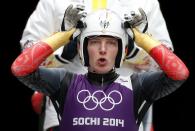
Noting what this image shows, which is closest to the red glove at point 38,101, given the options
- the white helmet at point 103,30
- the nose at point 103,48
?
the white helmet at point 103,30

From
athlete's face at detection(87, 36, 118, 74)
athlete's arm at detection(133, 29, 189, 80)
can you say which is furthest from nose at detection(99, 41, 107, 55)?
athlete's arm at detection(133, 29, 189, 80)

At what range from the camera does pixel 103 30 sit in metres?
6.15

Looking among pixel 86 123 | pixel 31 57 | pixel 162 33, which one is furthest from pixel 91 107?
pixel 162 33

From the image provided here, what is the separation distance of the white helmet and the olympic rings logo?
20 cm

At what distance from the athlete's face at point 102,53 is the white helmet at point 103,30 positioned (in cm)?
3

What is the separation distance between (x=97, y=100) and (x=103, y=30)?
1.46 ft

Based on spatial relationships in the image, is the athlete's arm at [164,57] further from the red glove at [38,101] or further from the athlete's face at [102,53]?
the red glove at [38,101]

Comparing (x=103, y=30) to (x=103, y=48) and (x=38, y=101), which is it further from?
(x=38, y=101)

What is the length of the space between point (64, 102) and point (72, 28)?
0.48 m

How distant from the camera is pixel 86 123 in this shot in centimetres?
609

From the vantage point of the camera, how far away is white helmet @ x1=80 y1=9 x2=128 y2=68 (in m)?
6.16

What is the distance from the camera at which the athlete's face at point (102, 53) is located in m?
6.10

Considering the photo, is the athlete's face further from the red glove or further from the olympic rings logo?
the red glove

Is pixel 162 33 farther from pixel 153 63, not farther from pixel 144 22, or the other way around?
pixel 144 22
